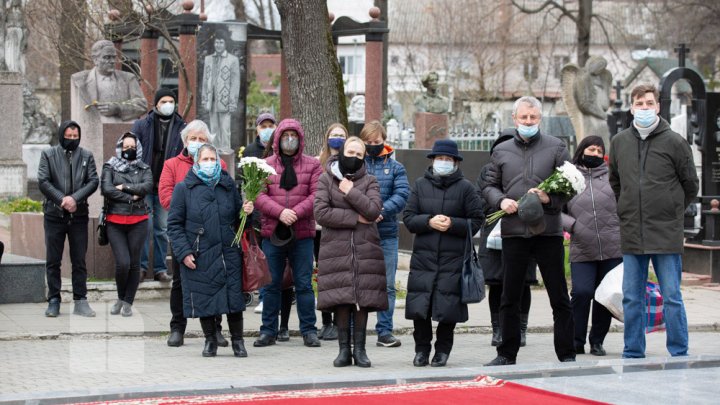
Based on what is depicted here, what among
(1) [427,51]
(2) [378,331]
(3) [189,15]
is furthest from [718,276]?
(1) [427,51]

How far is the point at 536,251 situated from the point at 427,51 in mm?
57119

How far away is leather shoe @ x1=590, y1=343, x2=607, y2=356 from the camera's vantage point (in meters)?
11.3

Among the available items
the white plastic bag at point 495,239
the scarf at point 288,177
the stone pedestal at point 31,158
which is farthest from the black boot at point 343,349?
the stone pedestal at point 31,158

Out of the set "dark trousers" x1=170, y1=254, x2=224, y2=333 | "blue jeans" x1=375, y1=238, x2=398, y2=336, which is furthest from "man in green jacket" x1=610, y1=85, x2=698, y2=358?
"dark trousers" x1=170, y1=254, x2=224, y2=333

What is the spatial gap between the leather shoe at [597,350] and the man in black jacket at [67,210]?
184 inches

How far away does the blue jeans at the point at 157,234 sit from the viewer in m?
13.7

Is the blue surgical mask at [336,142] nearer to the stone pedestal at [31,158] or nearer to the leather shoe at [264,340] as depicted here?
the leather shoe at [264,340]

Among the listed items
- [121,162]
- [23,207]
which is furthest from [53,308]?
[23,207]

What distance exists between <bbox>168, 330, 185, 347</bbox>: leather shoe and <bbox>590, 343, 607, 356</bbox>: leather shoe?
3492 millimetres

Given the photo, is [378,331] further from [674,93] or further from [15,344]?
[674,93]

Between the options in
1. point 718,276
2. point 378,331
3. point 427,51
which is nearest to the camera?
point 378,331

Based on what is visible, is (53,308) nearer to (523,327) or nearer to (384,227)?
(384,227)

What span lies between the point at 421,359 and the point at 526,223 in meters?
1.49

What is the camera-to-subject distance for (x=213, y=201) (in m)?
10.9
